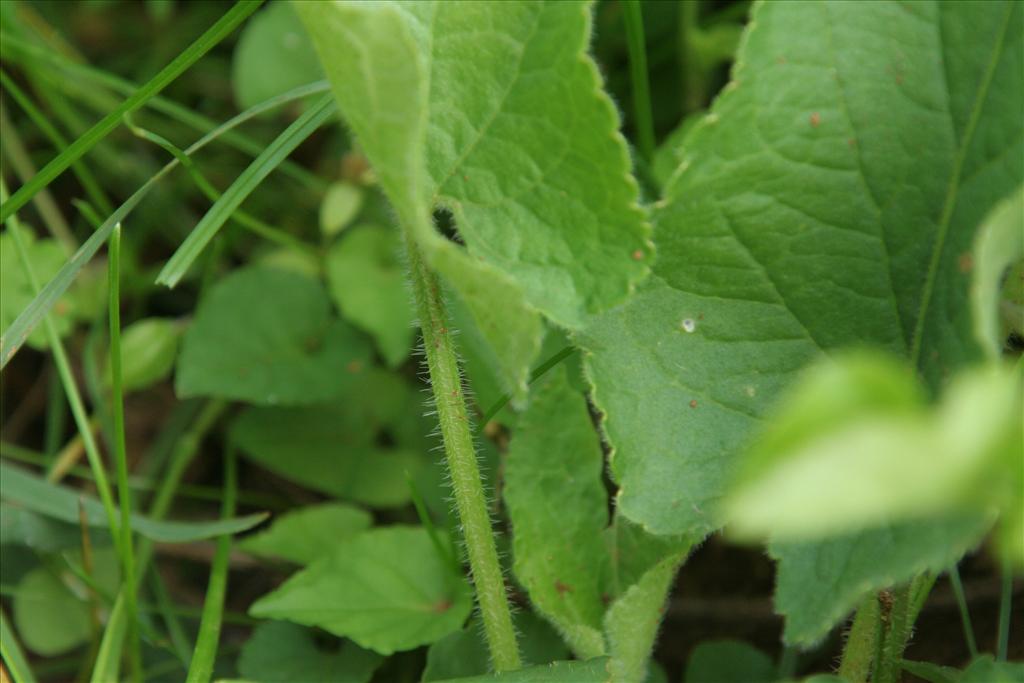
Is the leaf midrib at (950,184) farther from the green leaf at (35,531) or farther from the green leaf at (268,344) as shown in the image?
the green leaf at (35,531)

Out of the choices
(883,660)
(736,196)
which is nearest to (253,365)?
(736,196)

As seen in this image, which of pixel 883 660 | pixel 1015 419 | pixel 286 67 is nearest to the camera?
pixel 1015 419

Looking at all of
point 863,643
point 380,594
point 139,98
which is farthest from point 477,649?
point 139,98

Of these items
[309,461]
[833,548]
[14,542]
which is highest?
[833,548]

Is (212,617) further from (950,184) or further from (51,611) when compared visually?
(950,184)

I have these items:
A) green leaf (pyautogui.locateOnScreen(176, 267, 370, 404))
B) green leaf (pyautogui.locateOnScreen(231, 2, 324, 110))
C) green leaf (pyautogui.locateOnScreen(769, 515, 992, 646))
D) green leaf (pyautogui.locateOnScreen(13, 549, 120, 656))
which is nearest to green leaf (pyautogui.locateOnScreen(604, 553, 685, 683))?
green leaf (pyautogui.locateOnScreen(769, 515, 992, 646))

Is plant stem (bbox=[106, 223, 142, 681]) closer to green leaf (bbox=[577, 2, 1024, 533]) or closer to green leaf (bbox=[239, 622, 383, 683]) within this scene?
green leaf (bbox=[239, 622, 383, 683])

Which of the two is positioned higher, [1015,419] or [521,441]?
[1015,419]

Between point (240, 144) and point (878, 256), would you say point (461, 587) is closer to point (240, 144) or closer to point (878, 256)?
point (878, 256)
